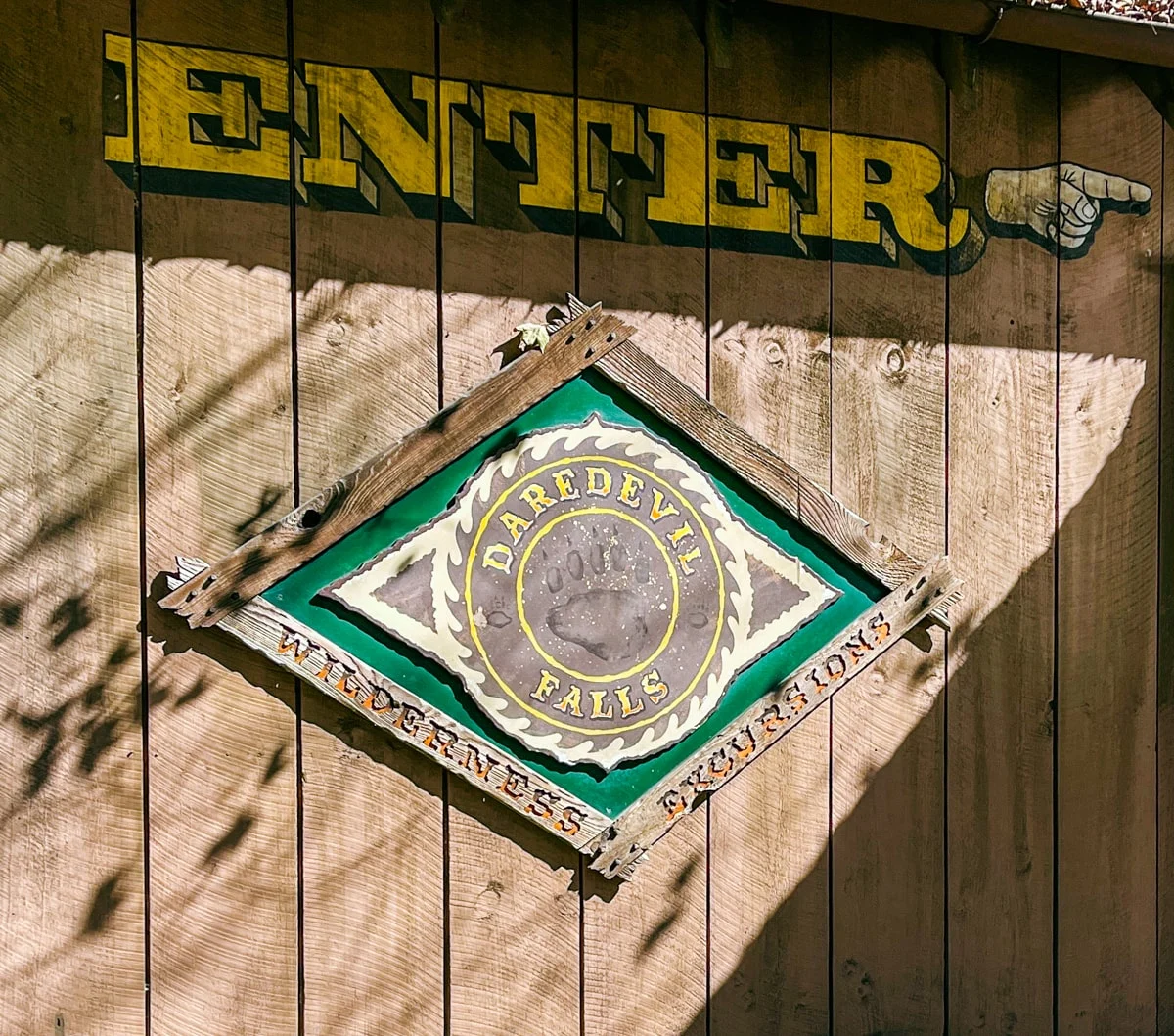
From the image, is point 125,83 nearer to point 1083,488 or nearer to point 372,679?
point 372,679

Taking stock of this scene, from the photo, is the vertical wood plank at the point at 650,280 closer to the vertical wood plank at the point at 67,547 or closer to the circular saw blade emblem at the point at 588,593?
the circular saw blade emblem at the point at 588,593

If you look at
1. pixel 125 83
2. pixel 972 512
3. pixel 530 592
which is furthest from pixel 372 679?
pixel 972 512

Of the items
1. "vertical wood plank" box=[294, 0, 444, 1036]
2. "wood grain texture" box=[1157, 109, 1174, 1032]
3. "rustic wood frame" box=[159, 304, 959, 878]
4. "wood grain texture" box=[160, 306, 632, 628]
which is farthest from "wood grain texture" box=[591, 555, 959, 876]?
"wood grain texture" box=[160, 306, 632, 628]

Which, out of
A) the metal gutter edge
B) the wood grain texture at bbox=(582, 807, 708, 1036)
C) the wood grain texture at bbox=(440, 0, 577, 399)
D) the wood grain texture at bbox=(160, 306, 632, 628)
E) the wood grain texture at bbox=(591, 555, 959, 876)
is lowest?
the wood grain texture at bbox=(582, 807, 708, 1036)

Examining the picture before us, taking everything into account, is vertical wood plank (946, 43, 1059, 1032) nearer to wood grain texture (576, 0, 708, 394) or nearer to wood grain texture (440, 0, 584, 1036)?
wood grain texture (576, 0, 708, 394)

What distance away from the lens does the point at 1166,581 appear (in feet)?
9.21

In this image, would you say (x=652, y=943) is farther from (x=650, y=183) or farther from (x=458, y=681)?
(x=650, y=183)

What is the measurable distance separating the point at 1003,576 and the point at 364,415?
1.45m

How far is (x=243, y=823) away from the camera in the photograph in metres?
2.11


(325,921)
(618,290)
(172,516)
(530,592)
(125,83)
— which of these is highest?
(125,83)

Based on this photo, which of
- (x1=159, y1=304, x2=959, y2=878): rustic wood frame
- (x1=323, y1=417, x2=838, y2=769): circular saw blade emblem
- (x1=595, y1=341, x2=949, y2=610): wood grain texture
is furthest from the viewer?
(x1=595, y1=341, x2=949, y2=610): wood grain texture

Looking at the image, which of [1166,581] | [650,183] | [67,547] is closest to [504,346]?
[650,183]

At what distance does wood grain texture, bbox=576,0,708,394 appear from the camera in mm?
2332

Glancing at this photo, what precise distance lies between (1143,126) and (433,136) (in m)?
1.68
